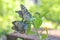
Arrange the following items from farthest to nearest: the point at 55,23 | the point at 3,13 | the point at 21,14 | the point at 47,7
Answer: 1. the point at 55,23
2. the point at 47,7
3. the point at 3,13
4. the point at 21,14

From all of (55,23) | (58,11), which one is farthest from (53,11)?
(55,23)

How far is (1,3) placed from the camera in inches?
118

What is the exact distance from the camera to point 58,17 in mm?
3227

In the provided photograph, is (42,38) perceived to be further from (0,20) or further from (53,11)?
(53,11)

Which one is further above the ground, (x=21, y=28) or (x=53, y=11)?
(x=53, y=11)

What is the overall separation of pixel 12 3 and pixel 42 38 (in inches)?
82.8

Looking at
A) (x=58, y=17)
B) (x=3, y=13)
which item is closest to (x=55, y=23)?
(x=58, y=17)

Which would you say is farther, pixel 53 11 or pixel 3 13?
pixel 53 11

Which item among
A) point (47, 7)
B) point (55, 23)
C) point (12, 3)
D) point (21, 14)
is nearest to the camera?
point (21, 14)

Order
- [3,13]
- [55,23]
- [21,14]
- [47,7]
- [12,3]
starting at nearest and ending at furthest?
[21,14], [12,3], [3,13], [47,7], [55,23]

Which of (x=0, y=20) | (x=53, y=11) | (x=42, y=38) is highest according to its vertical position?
(x=53, y=11)

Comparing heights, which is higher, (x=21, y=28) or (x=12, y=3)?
(x=12, y=3)

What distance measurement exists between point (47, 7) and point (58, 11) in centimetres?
18

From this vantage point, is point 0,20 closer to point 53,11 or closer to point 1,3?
point 1,3
